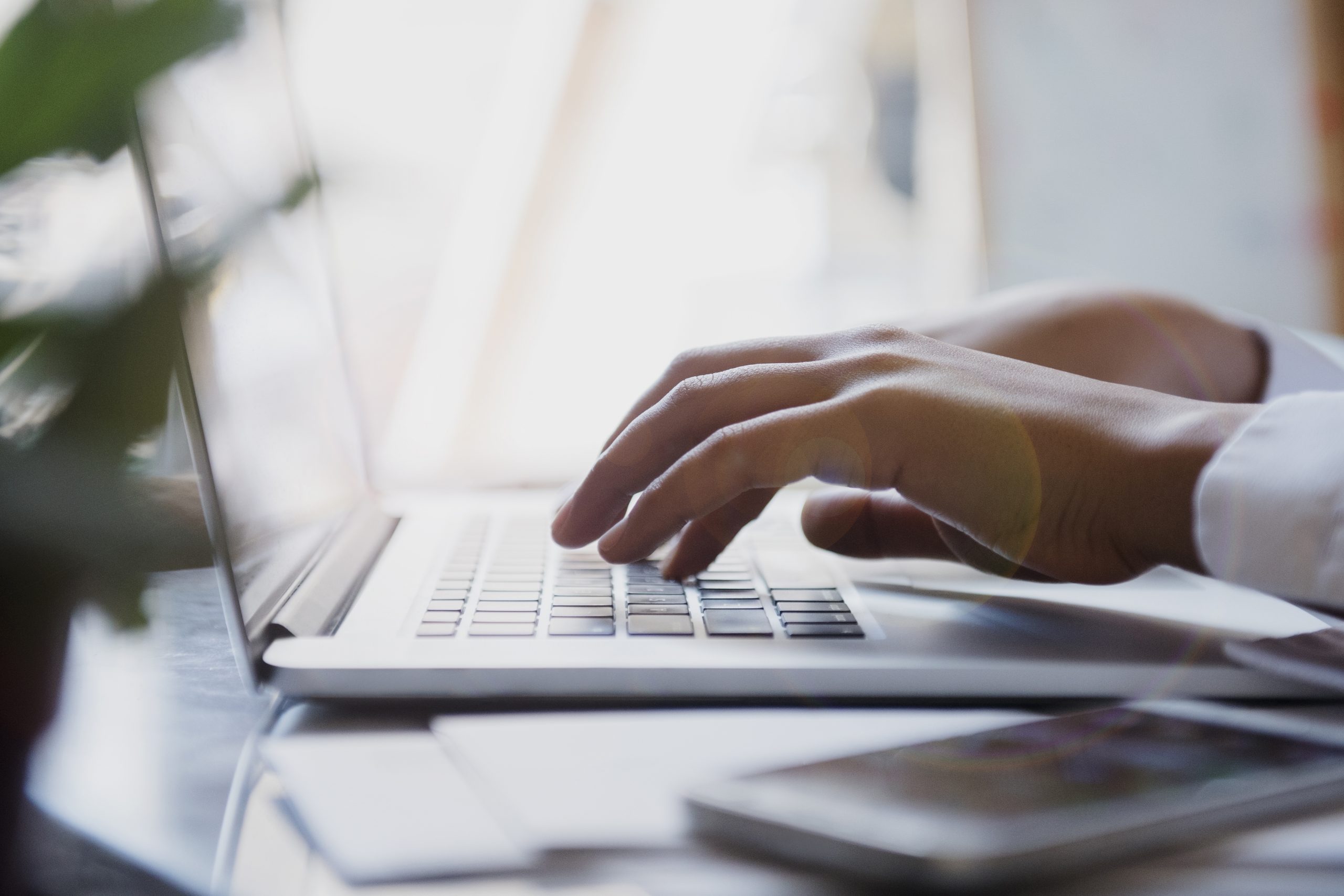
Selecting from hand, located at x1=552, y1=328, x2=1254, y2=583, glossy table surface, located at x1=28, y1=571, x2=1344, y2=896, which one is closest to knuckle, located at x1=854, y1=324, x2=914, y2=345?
hand, located at x1=552, y1=328, x2=1254, y2=583

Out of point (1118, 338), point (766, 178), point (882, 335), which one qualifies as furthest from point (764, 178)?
point (882, 335)

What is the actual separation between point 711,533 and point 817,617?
0.08 meters

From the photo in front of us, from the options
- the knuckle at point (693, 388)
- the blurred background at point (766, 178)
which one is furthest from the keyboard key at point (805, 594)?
the blurred background at point (766, 178)

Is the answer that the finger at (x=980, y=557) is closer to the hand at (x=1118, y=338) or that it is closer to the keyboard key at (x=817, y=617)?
Answer: the keyboard key at (x=817, y=617)

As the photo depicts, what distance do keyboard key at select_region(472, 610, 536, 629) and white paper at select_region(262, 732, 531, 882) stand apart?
0.28 feet

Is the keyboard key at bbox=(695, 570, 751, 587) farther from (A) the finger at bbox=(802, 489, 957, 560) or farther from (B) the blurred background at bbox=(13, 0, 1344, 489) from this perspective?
(B) the blurred background at bbox=(13, 0, 1344, 489)

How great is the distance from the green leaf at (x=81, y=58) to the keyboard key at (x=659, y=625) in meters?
0.27

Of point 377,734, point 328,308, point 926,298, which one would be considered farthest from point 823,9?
point 377,734

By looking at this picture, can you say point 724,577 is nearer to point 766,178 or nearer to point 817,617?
point 817,617

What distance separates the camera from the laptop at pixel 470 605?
331mm

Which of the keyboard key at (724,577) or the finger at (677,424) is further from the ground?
the finger at (677,424)

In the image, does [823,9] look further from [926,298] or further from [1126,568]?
[1126,568]

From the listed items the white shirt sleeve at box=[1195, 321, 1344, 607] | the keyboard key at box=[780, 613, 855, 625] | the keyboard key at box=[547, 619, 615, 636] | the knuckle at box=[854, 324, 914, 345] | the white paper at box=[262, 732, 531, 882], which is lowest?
the keyboard key at box=[780, 613, 855, 625]

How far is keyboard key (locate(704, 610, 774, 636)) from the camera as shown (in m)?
0.39
